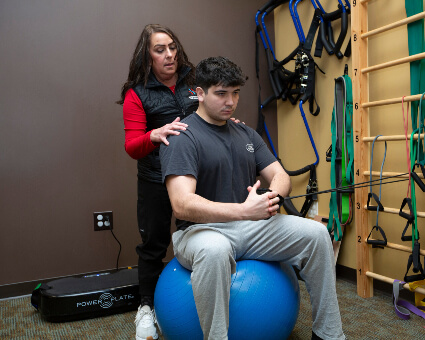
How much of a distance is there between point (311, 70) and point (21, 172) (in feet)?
6.26

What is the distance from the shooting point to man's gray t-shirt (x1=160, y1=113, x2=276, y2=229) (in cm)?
154

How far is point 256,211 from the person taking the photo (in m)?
1.39

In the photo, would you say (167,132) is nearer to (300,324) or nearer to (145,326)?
(145,326)

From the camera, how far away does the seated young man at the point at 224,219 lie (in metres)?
1.38

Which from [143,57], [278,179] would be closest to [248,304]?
[278,179]

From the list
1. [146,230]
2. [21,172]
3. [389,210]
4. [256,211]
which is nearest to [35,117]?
[21,172]

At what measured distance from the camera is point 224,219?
1423 millimetres

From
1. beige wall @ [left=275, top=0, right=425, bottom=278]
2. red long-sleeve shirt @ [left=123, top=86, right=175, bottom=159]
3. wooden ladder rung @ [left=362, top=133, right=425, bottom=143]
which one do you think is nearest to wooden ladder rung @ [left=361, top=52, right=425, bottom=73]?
beige wall @ [left=275, top=0, right=425, bottom=278]

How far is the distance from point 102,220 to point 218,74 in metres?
1.48

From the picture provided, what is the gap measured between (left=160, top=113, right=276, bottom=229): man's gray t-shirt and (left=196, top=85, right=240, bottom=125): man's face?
74 mm

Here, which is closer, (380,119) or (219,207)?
(219,207)

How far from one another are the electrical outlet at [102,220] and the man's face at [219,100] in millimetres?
1301

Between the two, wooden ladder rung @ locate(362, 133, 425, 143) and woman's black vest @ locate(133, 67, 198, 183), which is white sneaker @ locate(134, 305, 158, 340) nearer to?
woman's black vest @ locate(133, 67, 198, 183)

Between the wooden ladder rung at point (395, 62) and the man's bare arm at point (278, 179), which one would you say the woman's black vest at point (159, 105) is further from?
the wooden ladder rung at point (395, 62)
